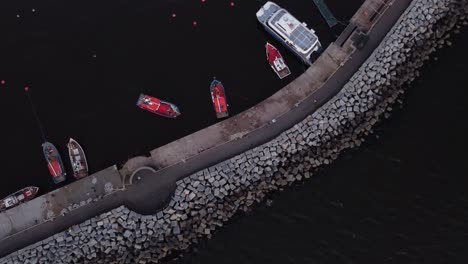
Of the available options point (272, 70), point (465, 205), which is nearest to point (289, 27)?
point (272, 70)

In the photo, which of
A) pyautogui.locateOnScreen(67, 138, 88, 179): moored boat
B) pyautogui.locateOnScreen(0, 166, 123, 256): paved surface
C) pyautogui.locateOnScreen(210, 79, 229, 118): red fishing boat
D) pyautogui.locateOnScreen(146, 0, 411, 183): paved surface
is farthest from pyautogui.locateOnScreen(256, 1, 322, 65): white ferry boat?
pyautogui.locateOnScreen(67, 138, 88, 179): moored boat

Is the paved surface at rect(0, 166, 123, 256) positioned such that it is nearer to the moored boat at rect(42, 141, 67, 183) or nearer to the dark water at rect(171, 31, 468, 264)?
the moored boat at rect(42, 141, 67, 183)

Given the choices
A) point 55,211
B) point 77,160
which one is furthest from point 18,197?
point 77,160

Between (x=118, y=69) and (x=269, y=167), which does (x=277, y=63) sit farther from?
(x=118, y=69)

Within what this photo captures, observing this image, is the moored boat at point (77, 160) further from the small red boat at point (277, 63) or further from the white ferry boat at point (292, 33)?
the white ferry boat at point (292, 33)

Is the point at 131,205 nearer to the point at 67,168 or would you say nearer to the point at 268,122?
the point at 67,168

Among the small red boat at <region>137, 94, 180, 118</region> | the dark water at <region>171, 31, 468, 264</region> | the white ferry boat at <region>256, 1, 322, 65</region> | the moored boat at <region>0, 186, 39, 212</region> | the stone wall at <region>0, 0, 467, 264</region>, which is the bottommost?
the dark water at <region>171, 31, 468, 264</region>

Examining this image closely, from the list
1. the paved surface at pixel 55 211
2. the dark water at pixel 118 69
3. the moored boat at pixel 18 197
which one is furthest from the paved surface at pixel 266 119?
the moored boat at pixel 18 197
